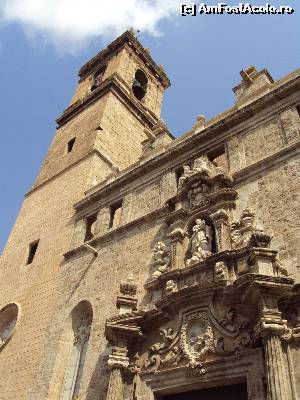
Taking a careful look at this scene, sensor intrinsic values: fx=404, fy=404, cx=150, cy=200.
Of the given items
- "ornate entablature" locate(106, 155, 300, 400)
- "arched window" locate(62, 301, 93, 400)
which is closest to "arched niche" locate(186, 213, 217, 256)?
"ornate entablature" locate(106, 155, 300, 400)

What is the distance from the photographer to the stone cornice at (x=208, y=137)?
33.0 feet

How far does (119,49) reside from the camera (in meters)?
23.7

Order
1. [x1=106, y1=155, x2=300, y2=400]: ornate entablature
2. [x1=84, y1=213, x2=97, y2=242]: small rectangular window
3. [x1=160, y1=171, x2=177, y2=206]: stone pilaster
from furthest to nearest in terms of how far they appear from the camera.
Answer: [x1=84, y1=213, x2=97, y2=242]: small rectangular window → [x1=160, y1=171, x2=177, y2=206]: stone pilaster → [x1=106, y1=155, x2=300, y2=400]: ornate entablature

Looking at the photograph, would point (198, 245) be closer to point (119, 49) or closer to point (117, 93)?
point (117, 93)

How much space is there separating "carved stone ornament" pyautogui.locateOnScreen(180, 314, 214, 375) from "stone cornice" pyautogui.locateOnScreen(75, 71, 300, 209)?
12.2 feet

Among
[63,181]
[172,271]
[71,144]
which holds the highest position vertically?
[71,144]

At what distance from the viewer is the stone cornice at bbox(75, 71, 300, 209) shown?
396 inches

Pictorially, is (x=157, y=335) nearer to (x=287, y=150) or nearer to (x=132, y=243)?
Answer: (x=132, y=243)

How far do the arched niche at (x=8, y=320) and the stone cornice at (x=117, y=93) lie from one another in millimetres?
10933

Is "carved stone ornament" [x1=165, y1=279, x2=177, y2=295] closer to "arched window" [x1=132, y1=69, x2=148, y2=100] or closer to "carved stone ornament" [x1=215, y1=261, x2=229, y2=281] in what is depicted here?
"carved stone ornament" [x1=215, y1=261, x2=229, y2=281]

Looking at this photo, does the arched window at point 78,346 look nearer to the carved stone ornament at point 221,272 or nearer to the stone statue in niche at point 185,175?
the stone statue in niche at point 185,175

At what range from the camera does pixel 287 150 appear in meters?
8.95

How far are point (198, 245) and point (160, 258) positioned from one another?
1.17 m

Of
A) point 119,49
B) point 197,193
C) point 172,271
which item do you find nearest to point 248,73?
point 197,193
